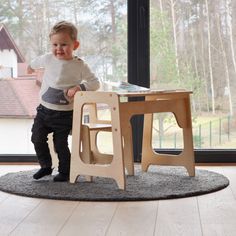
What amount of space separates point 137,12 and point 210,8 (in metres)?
0.40

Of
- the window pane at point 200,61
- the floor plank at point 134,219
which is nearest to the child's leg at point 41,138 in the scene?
the floor plank at point 134,219

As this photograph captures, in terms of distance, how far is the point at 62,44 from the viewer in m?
2.89

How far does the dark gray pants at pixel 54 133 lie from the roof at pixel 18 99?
641mm

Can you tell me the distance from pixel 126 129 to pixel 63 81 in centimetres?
37

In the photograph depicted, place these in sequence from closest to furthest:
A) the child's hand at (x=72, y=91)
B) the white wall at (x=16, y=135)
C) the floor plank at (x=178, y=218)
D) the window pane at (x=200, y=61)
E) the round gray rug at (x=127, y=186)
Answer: the floor plank at (x=178, y=218) → the round gray rug at (x=127, y=186) → the child's hand at (x=72, y=91) → the window pane at (x=200, y=61) → the white wall at (x=16, y=135)

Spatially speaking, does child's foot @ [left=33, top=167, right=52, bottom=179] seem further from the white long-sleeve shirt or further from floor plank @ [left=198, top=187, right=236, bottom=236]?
floor plank @ [left=198, top=187, right=236, bottom=236]

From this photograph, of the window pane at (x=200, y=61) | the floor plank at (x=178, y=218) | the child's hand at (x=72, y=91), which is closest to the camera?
the floor plank at (x=178, y=218)

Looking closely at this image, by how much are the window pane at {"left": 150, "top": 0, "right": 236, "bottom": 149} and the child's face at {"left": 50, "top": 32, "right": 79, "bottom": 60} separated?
2.36ft

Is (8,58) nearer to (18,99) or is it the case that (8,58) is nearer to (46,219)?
(18,99)

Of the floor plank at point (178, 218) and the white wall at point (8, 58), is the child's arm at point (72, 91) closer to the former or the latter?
the floor plank at point (178, 218)

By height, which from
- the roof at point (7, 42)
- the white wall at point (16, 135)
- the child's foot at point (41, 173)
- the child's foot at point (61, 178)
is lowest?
the child's foot at point (61, 178)

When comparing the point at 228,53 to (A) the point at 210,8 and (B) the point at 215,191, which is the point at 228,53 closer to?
(A) the point at 210,8

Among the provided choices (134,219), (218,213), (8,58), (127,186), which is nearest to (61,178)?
(127,186)

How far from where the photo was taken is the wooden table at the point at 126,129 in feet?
8.75
